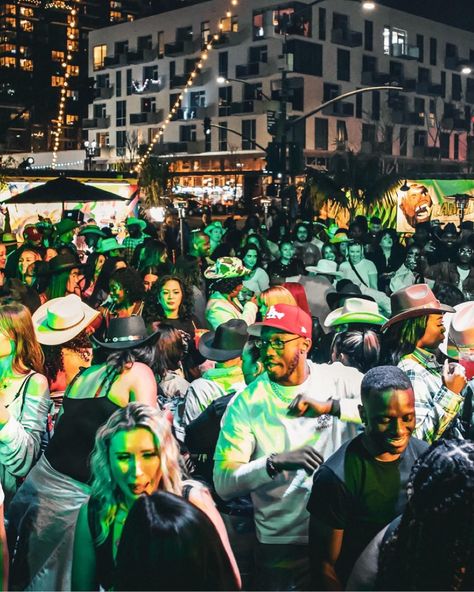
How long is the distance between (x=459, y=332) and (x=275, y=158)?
46.0 ft

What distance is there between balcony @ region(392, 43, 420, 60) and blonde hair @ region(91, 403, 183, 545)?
5875cm

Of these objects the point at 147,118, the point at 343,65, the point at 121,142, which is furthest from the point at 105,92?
the point at 343,65

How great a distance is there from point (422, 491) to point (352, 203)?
74.0ft

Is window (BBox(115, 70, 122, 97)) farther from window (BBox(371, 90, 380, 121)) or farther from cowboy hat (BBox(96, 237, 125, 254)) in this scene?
cowboy hat (BBox(96, 237, 125, 254))

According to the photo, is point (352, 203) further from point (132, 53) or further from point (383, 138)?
point (132, 53)

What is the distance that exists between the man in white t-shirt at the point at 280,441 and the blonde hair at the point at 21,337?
4.69 feet

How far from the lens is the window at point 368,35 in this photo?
5588cm

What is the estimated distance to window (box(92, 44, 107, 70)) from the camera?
220 ft

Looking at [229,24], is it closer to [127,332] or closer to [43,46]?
[127,332]

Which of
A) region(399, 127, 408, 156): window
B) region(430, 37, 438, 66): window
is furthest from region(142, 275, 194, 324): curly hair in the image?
region(430, 37, 438, 66): window

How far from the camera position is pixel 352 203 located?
24.6m

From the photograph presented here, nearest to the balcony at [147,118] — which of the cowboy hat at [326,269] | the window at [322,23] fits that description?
the window at [322,23]

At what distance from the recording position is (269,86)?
2039 inches

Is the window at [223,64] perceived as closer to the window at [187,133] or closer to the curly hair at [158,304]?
the window at [187,133]
